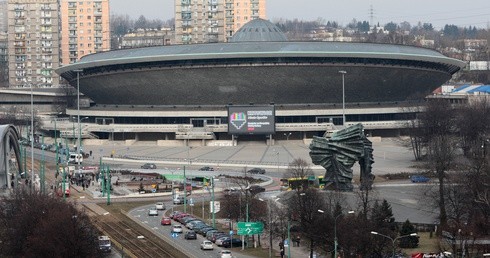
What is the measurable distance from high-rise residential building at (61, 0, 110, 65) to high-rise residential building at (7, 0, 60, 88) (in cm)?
240

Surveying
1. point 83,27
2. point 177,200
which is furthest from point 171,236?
point 83,27

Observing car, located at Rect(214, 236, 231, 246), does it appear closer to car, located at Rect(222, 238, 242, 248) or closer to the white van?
car, located at Rect(222, 238, 242, 248)

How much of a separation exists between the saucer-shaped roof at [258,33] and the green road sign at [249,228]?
259 ft

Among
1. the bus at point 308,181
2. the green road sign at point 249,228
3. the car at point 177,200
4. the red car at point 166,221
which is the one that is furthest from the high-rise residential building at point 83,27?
the green road sign at point 249,228

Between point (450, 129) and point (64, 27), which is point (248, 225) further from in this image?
point (64, 27)

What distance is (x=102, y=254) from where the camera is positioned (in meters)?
49.4

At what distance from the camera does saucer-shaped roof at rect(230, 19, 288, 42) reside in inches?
5281

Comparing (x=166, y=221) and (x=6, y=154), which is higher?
(x=6, y=154)

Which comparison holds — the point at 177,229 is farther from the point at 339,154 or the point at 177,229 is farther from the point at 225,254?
the point at 339,154

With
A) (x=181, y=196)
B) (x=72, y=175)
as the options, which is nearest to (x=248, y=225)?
(x=181, y=196)

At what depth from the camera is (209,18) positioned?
17800 centimetres

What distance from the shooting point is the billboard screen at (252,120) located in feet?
368

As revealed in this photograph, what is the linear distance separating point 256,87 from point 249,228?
61426 mm

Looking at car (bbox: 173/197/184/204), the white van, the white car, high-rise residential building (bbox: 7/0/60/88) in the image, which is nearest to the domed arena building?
the white van
